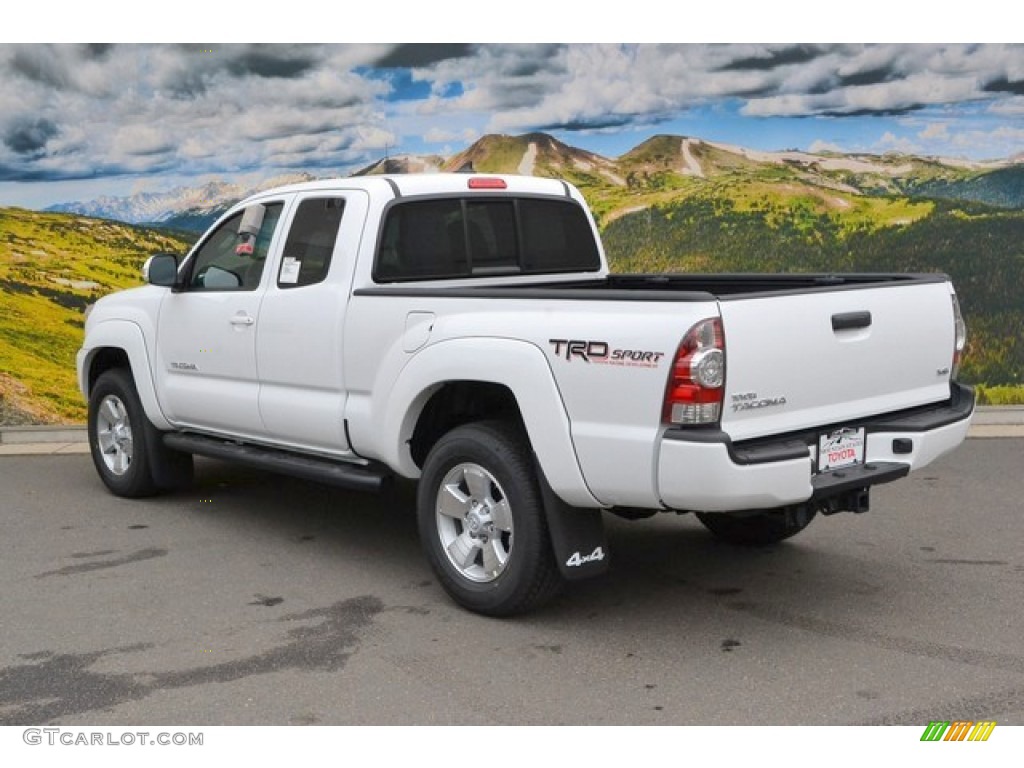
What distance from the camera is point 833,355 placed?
503cm

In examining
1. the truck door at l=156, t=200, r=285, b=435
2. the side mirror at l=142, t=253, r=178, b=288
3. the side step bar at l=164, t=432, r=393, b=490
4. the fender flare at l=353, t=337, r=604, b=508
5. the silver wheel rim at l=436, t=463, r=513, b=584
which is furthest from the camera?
the side mirror at l=142, t=253, r=178, b=288

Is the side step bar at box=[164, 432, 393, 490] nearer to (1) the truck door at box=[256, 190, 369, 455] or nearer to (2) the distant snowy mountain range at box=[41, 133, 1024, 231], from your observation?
(1) the truck door at box=[256, 190, 369, 455]

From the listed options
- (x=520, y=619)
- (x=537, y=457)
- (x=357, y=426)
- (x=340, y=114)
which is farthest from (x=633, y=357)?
(x=340, y=114)

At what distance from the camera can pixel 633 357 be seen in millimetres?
4719

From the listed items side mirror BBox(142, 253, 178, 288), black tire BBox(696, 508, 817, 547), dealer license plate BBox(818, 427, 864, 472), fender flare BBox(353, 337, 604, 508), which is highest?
side mirror BBox(142, 253, 178, 288)

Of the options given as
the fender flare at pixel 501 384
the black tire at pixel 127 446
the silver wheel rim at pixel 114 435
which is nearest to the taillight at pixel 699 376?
the fender flare at pixel 501 384

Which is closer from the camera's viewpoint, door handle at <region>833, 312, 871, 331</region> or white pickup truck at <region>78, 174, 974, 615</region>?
white pickup truck at <region>78, 174, 974, 615</region>

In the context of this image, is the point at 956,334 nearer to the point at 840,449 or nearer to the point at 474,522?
the point at 840,449

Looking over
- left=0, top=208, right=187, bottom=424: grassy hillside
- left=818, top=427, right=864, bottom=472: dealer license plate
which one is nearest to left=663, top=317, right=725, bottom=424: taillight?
left=818, top=427, right=864, bottom=472: dealer license plate

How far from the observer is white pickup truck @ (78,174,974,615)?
186 inches

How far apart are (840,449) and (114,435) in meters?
5.04

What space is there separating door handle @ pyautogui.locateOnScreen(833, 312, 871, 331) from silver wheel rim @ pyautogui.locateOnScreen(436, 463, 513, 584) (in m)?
1.57

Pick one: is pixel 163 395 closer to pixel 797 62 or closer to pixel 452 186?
pixel 452 186

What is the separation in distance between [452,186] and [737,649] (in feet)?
9.50
